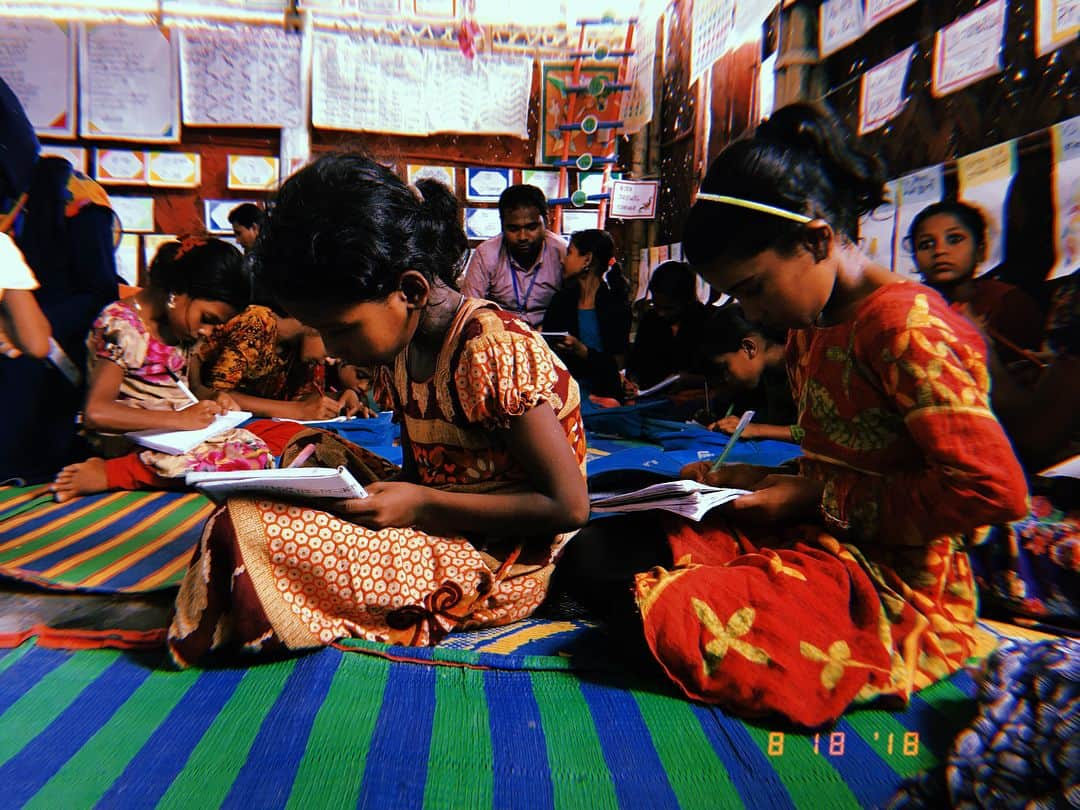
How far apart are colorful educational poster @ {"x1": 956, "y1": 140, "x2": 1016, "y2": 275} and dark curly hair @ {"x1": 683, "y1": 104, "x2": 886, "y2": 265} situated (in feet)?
3.97

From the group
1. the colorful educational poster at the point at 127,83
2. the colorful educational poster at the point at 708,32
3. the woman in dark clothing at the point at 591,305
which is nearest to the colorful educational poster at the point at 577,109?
the colorful educational poster at the point at 708,32

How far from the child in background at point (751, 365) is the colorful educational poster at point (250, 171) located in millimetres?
3129

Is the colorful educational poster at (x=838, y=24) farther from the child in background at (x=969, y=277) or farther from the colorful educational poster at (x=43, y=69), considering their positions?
the colorful educational poster at (x=43, y=69)

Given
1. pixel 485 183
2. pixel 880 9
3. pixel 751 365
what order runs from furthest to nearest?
1. pixel 485 183
2. pixel 751 365
3. pixel 880 9

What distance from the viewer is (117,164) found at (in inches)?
173

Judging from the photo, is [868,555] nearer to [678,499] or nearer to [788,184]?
[678,499]

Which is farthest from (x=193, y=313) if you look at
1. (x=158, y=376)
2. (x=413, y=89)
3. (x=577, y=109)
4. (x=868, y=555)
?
(x=577, y=109)

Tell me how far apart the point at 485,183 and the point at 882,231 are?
2923mm

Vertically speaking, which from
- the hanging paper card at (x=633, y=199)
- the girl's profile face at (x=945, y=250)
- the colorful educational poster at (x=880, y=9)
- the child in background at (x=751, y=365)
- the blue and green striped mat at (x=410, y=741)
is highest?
the colorful educational poster at (x=880, y=9)

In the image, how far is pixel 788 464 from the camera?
1.37 metres

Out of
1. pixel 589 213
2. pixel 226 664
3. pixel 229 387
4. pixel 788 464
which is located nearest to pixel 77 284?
pixel 229 387

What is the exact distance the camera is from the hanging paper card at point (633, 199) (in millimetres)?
4617

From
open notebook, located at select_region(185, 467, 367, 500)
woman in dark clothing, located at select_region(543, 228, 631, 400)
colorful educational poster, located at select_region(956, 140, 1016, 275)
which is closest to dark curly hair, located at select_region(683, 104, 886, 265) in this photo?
open notebook, located at select_region(185, 467, 367, 500)

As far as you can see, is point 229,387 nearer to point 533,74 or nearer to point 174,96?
point 174,96
